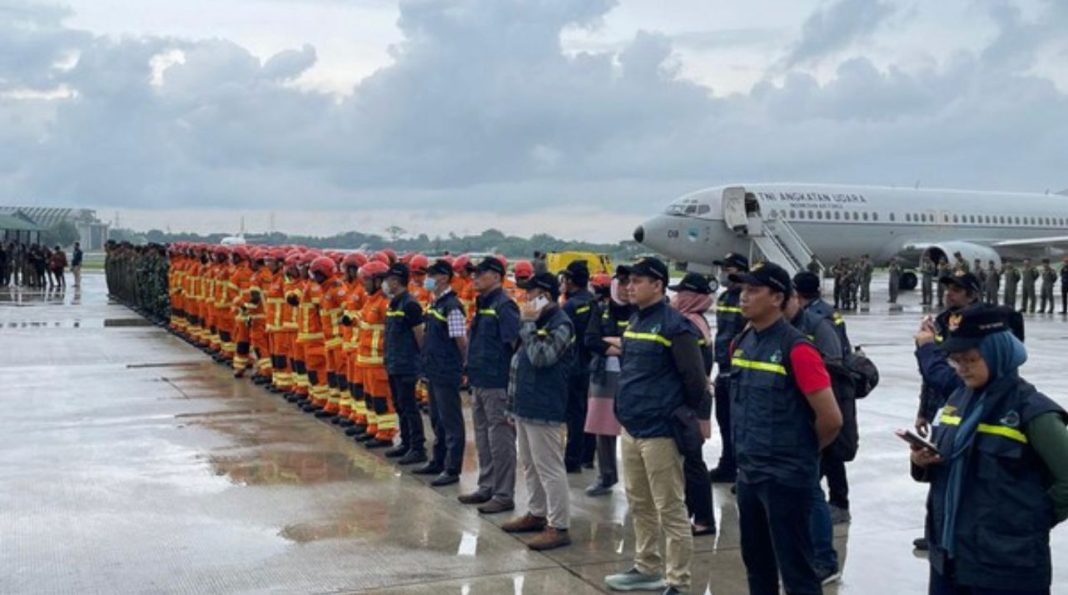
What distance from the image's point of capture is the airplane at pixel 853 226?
1293 inches

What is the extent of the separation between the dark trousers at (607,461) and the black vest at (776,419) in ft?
11.8

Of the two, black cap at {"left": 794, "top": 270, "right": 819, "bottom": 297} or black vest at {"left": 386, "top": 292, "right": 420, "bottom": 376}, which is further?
black vest at {"left": 386, "top": 292, "right": 420, "bottom": 376}

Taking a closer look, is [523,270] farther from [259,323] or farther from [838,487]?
[838,487]

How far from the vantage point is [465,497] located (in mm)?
8141

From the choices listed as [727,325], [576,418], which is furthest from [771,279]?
[576,418]

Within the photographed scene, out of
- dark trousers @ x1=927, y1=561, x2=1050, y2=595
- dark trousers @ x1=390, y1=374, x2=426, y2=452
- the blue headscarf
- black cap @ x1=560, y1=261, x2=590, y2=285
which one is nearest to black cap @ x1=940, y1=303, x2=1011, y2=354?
the blue headscarf

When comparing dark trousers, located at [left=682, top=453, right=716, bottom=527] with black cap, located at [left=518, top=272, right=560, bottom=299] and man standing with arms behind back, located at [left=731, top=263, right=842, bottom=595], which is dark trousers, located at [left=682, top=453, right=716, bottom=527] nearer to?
black cap, located at [left=518, top=272, right=560, bottom=299]

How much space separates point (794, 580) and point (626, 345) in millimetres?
1671

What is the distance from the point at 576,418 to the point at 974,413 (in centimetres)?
560

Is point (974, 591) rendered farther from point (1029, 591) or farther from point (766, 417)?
point (766, 417)

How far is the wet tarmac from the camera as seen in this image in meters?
6.36

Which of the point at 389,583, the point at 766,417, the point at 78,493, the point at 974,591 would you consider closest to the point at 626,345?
the point at 766,417

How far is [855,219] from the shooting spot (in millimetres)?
35656

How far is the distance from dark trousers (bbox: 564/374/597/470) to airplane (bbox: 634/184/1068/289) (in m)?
23.5
